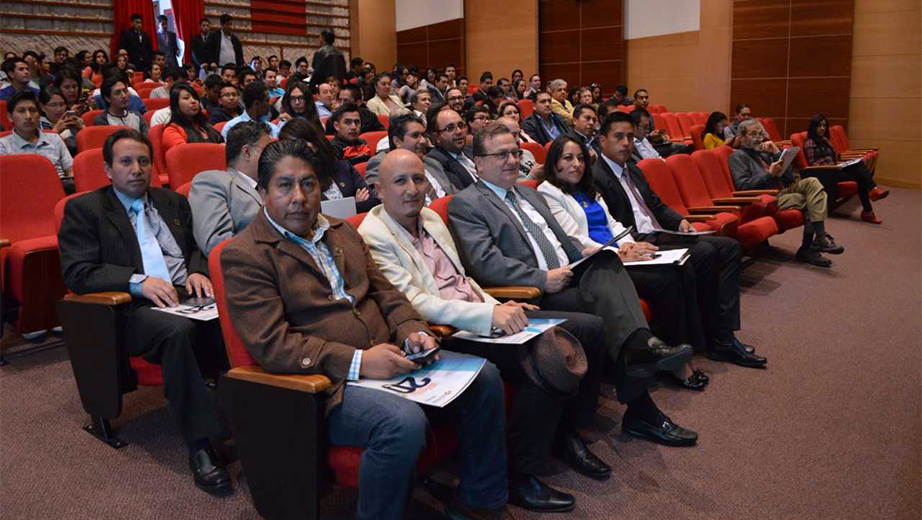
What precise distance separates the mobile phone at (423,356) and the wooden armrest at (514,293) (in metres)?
0.65

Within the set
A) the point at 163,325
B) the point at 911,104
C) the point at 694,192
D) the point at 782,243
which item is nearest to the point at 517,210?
the point at 163,325

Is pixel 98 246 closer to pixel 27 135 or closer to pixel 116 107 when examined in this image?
pixel 27 135

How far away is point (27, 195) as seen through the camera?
11.2 feet

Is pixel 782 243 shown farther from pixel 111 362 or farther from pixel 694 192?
pixel 111 362

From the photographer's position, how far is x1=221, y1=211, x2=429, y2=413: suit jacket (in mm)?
1728

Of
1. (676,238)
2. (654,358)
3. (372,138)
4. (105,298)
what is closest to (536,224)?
(654,358)

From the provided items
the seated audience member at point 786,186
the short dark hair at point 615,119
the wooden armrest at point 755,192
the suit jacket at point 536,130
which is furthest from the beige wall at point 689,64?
the short dark hair at point 615,119

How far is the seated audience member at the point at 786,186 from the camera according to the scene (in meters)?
4.98

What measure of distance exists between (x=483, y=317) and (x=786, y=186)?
3940 mm

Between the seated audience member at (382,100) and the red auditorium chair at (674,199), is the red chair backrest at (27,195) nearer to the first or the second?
the red auditorium chair at (674,199)

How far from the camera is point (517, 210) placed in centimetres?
278

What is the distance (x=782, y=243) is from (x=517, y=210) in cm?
354

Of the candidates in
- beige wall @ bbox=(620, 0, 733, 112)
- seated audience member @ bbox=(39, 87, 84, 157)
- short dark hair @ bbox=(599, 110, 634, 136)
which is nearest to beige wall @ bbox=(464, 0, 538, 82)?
beige wall @ bbox=(620, 0, 733, 112)

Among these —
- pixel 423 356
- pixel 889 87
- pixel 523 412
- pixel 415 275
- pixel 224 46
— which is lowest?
pixel 523 412
